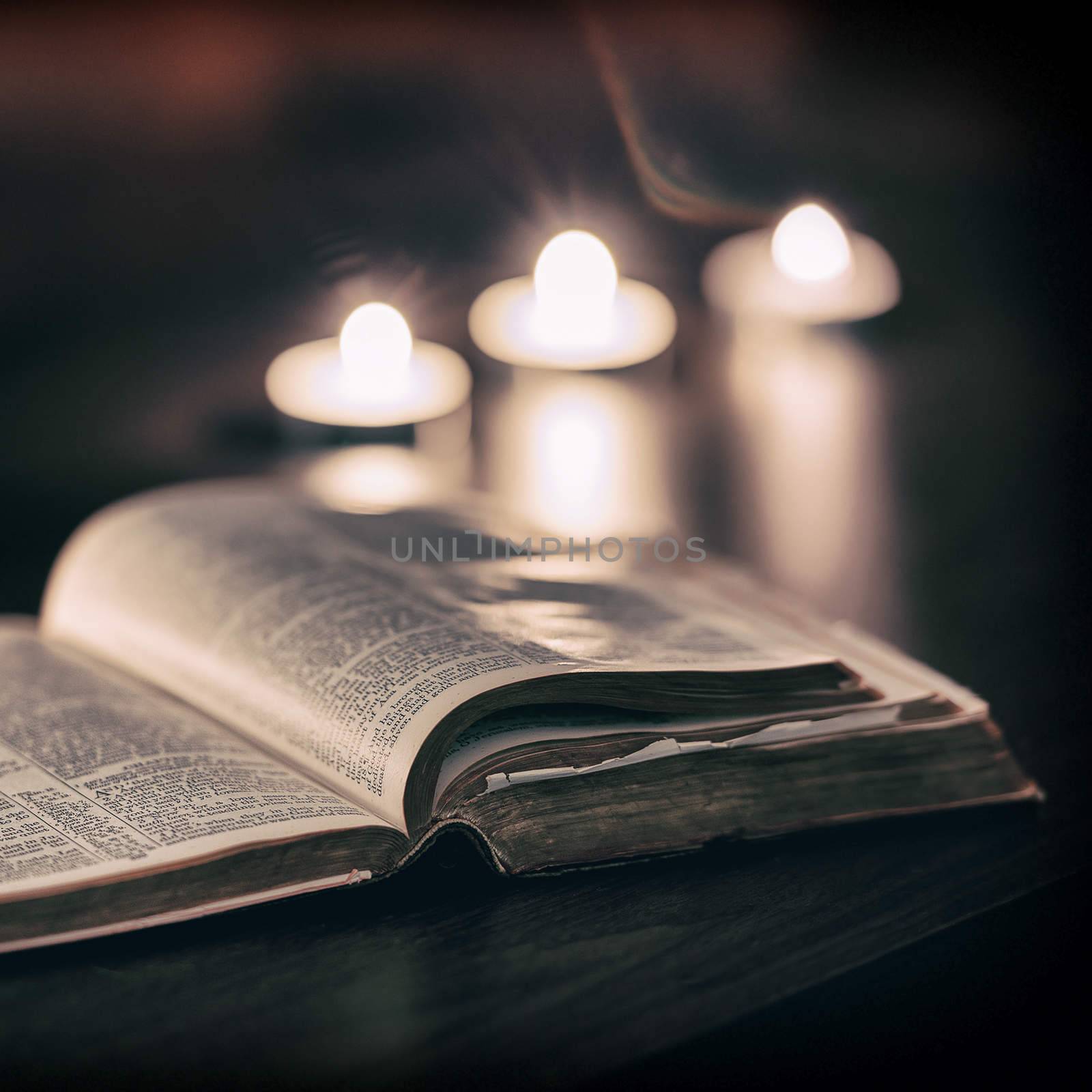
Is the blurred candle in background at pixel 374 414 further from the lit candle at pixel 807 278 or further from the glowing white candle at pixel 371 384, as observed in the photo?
the lit candle at pixel 807 278

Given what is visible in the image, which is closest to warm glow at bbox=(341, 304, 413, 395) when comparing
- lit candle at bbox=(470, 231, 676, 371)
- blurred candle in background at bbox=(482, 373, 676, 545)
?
blurred candle in background at bbox=(482, 373, 676, 545)

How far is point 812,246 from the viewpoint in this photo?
6.34 ft

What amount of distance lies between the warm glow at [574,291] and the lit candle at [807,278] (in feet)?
1.05

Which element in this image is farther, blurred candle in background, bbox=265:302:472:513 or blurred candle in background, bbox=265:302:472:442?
blurred candle in background, bbox=265:302:472:442

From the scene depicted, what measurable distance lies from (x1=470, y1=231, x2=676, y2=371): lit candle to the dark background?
2.5 inches

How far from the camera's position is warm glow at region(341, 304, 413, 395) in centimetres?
152

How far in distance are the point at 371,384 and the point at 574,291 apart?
31 cm

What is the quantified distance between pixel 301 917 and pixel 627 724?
0.18 meters

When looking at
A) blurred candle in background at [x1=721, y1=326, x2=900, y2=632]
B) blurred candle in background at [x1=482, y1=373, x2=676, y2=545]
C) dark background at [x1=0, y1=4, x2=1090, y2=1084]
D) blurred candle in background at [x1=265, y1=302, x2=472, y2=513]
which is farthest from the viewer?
blurred candle in background at [x1=265, y1=302, x2=472, y2=513]

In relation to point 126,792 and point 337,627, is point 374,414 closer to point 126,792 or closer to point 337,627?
point 337,627

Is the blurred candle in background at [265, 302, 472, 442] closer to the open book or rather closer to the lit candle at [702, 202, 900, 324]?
the lit candle at [702, 202, 900, 324]

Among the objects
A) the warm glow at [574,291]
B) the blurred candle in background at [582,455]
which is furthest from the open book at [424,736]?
the warm glow at [574,291]

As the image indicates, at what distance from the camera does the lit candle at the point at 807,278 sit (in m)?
1.93

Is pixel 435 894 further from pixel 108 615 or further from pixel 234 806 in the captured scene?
pixel 108 615
